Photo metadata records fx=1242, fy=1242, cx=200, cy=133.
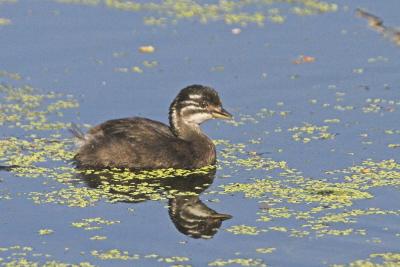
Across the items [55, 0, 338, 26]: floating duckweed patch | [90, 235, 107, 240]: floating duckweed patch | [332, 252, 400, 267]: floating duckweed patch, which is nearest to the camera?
[332, 252, 400, 267]: floating duckweed patch

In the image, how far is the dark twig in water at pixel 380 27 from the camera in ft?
63.3

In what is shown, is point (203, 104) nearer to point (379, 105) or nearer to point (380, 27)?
point (379, 105)

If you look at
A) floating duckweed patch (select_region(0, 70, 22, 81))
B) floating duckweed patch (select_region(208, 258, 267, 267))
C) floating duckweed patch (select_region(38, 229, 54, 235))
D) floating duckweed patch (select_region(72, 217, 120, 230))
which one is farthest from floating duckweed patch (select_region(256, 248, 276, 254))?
floating duckweed patch (select_region(0, 70, 22, 81))

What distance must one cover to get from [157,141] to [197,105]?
84 cm

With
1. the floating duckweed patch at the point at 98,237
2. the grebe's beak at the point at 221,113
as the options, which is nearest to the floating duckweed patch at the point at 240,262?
the floating duckweed patch at the point at 98,237

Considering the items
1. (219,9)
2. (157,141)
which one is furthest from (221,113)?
(219,9)

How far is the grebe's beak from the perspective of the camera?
15414mm

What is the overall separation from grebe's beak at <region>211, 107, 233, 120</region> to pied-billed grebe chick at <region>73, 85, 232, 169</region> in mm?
26

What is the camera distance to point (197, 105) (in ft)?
50.1

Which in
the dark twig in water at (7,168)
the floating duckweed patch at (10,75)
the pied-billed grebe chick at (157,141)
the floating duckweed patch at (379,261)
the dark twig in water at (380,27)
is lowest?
the floating duckweed patch at (379,261)

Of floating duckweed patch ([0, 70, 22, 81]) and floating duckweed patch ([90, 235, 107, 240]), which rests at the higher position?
floating duckweed patch ([0, 70, 22, 81])

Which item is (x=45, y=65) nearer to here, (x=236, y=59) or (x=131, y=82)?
(x=131, y=82)

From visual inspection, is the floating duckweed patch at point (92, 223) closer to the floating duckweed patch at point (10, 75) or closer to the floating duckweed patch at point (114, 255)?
the floating duckweed patch at point (114, 255)

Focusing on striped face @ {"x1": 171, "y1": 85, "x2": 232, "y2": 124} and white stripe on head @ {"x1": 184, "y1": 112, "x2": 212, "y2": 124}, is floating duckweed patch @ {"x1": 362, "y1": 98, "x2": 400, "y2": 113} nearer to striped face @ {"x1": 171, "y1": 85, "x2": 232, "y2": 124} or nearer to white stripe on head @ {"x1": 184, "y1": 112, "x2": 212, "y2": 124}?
striped face @ {"x1": 171, "y1": 85, "x2": 232, "y2": 124}
